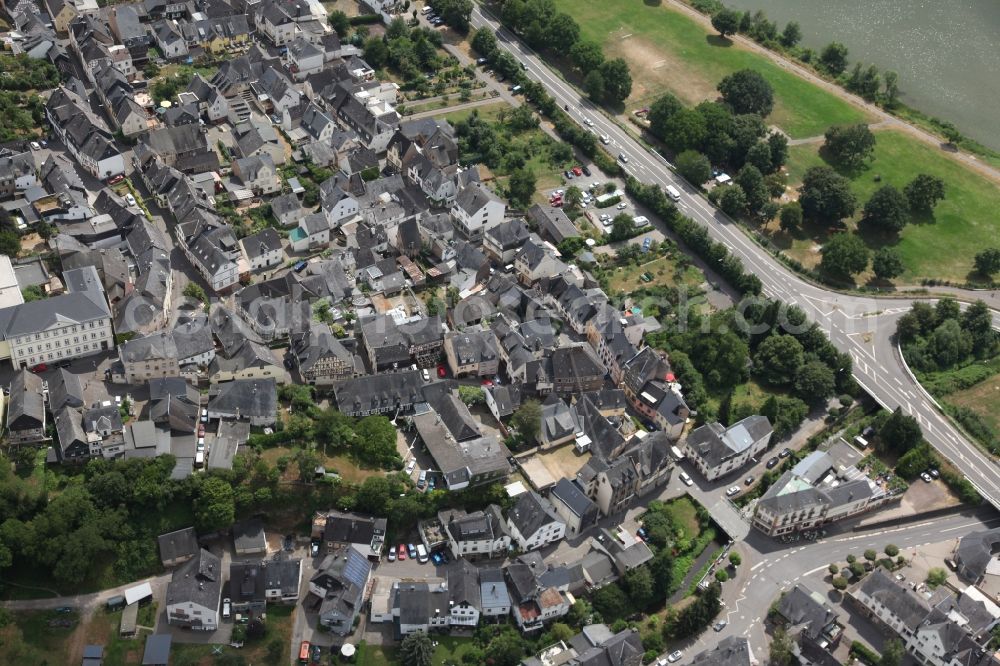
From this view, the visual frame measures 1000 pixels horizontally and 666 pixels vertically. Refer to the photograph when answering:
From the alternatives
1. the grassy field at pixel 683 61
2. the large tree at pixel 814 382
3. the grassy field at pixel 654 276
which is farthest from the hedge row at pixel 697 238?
the grassy field at pixel 683 61

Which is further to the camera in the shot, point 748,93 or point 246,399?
point 748,93

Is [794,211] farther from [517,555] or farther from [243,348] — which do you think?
[243,348]

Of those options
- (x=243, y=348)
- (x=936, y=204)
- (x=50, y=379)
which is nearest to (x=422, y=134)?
(x=243, y=348)

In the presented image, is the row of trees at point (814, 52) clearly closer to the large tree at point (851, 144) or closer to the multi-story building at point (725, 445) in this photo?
the large tree at point (851, 144)

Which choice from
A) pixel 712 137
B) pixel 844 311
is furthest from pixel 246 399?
pixel 712 137

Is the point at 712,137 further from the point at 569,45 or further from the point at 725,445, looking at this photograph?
the point at 725,445

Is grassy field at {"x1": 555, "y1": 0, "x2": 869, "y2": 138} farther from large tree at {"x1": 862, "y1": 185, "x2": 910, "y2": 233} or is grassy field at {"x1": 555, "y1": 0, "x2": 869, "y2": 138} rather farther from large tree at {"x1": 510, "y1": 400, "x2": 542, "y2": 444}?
large tree at {"x1": 510, "y1": 400, "x2": 542, "y2": 444}
